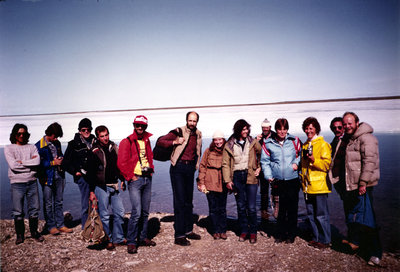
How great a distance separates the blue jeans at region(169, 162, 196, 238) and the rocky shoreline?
378mm

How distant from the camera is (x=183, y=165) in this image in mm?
3967

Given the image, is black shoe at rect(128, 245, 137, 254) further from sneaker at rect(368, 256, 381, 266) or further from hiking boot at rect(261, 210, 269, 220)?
sneaker at rect(368, 256, 381, 266)

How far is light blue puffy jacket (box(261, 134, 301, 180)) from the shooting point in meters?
3.83

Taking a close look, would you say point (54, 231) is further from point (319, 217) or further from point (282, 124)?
point (319, 217)

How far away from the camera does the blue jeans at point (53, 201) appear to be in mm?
4430

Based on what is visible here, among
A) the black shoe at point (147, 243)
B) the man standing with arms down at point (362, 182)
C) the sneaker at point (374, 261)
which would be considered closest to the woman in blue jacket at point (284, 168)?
the man standing with arms down at point (362, 182)

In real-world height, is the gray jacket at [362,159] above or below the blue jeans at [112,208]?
above

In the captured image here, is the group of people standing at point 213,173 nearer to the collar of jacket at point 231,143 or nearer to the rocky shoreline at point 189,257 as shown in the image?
the collar of jacket at point 231,143

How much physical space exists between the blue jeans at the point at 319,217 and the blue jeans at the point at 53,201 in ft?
14.5

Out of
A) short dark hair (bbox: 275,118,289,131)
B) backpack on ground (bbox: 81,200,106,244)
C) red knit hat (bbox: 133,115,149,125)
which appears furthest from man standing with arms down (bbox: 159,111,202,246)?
short dark hair (bbox: 275,118,289,131)

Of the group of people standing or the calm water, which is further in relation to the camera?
the calm water

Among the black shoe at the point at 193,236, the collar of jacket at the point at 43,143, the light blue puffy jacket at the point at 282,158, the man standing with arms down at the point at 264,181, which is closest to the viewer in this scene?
the light blue puffy jacket at the point at 282,158

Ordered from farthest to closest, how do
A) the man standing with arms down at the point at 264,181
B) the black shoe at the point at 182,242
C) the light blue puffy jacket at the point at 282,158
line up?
the man standing with arms down at the point at 264,181 → the black shoe at the point at 182,242 → the light blue puffy jacket at the point at 282,158

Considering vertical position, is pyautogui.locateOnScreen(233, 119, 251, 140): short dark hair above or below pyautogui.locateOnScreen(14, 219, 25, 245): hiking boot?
above
